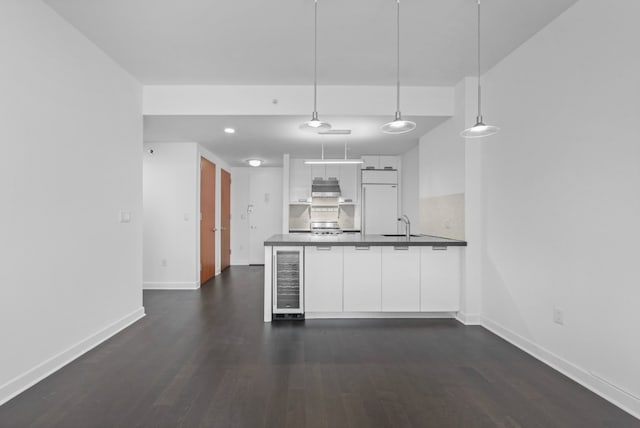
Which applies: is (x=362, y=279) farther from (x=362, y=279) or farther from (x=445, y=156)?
(x=445, y=156)

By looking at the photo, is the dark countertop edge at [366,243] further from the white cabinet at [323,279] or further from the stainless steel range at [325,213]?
the stainless steel range at [325,213]

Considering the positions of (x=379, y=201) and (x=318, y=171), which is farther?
(x=318, y=171)

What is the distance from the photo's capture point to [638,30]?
74.5 inches

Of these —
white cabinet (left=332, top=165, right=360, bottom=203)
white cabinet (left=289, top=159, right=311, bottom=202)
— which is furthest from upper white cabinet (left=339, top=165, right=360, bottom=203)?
white cabinet (left=289, top=159, right=311, bottom=202)

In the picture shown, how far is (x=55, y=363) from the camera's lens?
2430 millimetres

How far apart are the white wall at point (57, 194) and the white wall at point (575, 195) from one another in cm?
394

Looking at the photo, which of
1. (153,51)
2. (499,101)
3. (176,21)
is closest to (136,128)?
(153,51)

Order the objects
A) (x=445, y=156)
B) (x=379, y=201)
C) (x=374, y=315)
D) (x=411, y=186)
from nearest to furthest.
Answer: (x=374, y=315) < (x=445, y=156) < (x=411, y=186) < (x=379, y=201)

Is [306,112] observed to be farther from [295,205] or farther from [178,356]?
[295,205]

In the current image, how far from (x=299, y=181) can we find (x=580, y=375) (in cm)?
542

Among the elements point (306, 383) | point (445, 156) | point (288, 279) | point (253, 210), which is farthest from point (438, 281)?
point (253, 210)

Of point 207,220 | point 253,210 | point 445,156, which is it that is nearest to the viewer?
point 445,156

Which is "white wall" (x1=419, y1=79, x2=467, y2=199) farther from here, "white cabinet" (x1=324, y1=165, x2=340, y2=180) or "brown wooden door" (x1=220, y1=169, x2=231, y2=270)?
"brown wooden door" (x1=220, y1=169, x2=231, y2=270)

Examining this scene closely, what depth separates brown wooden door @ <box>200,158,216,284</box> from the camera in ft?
18.5
